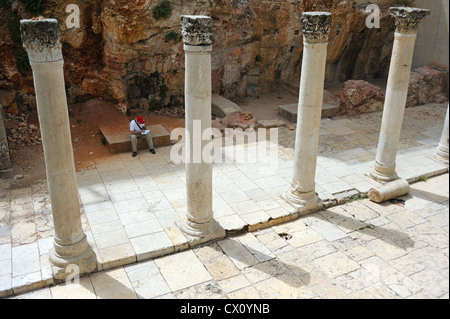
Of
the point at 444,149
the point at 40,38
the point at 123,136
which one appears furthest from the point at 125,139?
the point at 444,149

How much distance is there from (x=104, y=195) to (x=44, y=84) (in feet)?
12.5

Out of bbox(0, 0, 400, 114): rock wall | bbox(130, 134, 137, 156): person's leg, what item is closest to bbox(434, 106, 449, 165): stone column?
bbox(0, 0, 400, 114): rock wall

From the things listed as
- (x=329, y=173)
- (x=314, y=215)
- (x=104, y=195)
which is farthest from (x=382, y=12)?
(x=104, y=195)

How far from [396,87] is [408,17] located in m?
1.45

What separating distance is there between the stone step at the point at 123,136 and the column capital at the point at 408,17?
256 inches

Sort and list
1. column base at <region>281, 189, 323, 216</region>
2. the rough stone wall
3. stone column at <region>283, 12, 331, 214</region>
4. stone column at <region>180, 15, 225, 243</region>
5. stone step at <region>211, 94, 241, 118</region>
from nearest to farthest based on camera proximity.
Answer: stone column at <region>180, 15, 225, 243</region>, stone column at <region>283, 12, 331, 214</region>, column base at <region>281, 189, 323, 216</region>, the rough stone wall, stone step at <region>211, 94, 241, 118</region>

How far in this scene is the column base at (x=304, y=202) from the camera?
8.31 m

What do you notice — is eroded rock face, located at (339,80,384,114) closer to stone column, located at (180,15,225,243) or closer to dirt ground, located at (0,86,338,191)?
dirt ground, located at (0,86,338,191)

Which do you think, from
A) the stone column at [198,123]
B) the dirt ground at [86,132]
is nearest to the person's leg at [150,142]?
the dirt ground at [86,132]

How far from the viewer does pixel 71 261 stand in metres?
6.31

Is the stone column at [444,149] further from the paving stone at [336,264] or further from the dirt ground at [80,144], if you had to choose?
the dirt ground at [80,144]

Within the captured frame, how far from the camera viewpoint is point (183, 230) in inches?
291

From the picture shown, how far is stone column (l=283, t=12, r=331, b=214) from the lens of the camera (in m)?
7.19

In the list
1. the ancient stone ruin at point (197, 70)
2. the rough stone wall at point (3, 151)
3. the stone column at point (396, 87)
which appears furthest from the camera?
the rough stone wall at point (3, 151)
